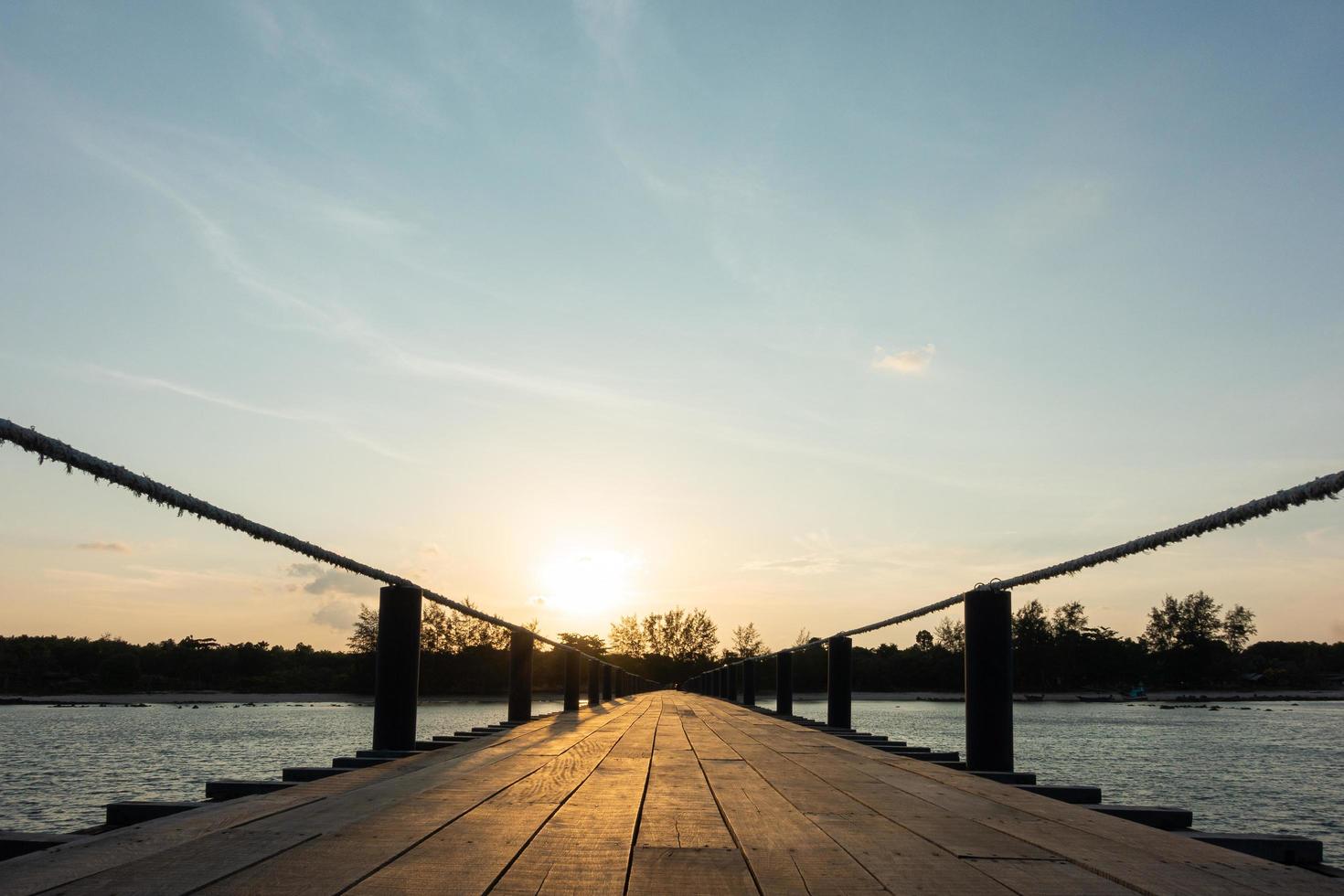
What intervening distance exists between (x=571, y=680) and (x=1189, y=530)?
956cm

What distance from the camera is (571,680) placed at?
40.5 feet

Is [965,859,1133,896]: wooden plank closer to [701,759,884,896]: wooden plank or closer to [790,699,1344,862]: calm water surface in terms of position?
[701,759,884,896]: wooden plank

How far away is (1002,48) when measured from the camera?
1243 centimetres

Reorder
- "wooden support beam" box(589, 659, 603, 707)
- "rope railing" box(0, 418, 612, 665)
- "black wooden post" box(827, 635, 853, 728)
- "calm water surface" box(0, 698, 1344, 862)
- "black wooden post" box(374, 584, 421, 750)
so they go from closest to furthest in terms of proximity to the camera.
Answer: "rope railing" box(0, 418, 612, 665), "black wooden post" box(374, 584, 421, 750), "black wooden post" box(827, 635, 853, 728), "wooden support beam" box(589, 659, 603, 707), "calm water surface" box(0, 698, 1344, 862)

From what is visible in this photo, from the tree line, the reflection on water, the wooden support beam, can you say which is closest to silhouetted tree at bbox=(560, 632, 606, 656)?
the tree line

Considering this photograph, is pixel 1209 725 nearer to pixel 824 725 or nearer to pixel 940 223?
pixel 940 223

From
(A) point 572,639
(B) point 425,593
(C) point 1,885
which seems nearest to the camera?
(C) point 1,885

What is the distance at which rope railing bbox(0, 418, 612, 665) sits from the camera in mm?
2650

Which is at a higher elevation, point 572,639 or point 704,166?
point 704,166

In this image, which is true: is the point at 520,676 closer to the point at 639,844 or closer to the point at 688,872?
the point at 639,844

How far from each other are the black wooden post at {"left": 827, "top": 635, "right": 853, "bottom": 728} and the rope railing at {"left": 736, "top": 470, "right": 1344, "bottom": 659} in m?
3.07

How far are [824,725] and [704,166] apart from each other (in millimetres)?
11800

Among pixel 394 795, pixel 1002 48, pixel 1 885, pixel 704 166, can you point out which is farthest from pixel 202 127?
pixel 1 885

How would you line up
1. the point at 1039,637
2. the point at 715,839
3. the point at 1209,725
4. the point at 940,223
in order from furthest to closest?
the point at 1039,637 → the point at 1209,725 → the point at 940,223 → the point at 715,839
